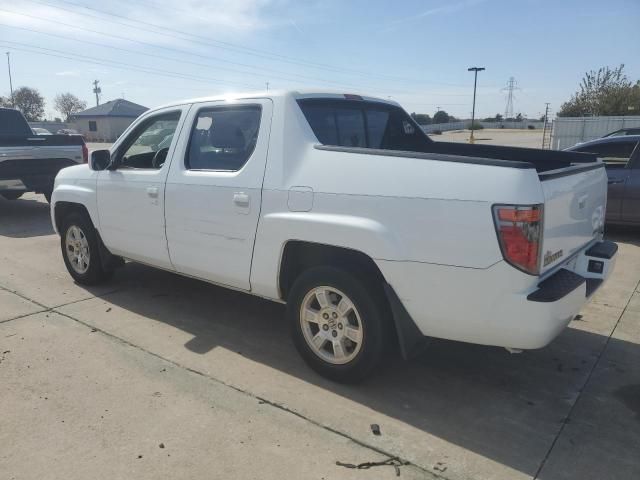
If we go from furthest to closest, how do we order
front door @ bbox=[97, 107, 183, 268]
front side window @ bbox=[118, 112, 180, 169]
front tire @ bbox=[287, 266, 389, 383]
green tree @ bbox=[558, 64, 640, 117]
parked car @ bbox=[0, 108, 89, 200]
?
green tree @ bbox=[558, 64, 640, 117], parked car @ bbox=[0, 108, 89, 200], front side window @ bbox=[118, 112, 180, 169], front door @ bbox=[97, 107, 183, 268], front tire @ bbox=[287, 266, 389, 383]

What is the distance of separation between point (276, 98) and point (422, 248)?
5.16 feet

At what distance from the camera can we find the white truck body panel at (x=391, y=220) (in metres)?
2.81

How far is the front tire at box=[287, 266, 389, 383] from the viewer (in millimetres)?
3285

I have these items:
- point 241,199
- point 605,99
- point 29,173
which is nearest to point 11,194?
point 29,173

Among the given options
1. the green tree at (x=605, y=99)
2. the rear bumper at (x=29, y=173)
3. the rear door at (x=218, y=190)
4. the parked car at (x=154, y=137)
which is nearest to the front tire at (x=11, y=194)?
the rear bumper at (x=29, y=173)

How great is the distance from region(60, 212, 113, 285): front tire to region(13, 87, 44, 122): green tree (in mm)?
98512

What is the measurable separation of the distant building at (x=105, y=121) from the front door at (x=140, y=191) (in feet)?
227

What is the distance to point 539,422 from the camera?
3.13 meters

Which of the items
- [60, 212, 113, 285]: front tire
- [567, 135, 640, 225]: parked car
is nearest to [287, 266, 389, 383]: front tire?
[60, 212, 113, 285]: front tire

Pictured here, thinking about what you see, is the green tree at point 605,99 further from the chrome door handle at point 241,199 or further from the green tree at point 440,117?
the green tree at point 440,117

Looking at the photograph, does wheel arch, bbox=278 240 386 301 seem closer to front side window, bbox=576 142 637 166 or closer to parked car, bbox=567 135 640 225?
parked car, bbox=567 135 640 225

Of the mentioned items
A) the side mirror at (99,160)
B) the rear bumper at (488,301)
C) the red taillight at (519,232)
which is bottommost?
the rear bumper at (488,301)

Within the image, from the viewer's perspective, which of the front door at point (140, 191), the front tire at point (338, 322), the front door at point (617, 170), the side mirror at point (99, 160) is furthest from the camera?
the front door at point (617, 170)

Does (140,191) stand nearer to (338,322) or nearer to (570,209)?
(338,322)
